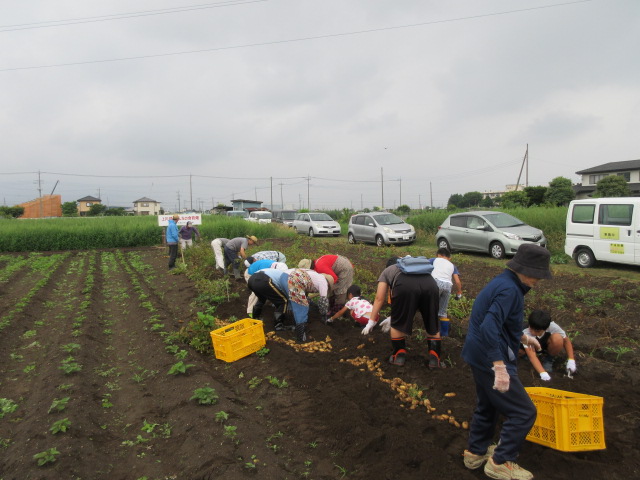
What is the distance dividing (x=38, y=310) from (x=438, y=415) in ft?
24.3

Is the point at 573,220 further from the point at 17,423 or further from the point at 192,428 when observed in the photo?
the point at 17,423

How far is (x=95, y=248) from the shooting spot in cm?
1944

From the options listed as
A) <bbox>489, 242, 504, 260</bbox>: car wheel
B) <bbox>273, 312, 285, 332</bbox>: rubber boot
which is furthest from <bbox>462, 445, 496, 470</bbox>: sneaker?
<bbox>489, 242, 504, 260</bbox>: car wheel

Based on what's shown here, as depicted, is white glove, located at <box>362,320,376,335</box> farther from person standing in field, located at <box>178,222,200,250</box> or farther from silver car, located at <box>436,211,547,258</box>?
person standing in field, located at <box>178,222,200,250</box>

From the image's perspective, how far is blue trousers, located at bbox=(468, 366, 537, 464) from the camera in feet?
8.07

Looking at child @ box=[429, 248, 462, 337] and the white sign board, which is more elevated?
the white sign board

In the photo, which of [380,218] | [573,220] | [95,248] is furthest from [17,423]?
[95,248]

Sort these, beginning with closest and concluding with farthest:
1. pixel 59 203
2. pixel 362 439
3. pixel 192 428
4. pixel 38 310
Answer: pixel 362 439
pixel 192 428
pixel 38 310
pixel 59 203

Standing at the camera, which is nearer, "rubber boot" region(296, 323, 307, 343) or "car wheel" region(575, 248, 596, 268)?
"rubber boot" region(296, 323, 307, 343)

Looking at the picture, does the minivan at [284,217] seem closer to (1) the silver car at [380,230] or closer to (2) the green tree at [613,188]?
(1) the silver car at [380,230]

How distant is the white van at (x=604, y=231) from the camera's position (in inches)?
330

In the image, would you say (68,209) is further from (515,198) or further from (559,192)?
(559,192)

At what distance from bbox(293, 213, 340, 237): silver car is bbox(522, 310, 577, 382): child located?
1635 cm

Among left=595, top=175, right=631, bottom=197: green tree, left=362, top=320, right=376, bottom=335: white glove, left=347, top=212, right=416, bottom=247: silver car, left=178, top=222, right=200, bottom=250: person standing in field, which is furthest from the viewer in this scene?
left=595, top=175, right=631, bottom=197: green tree
